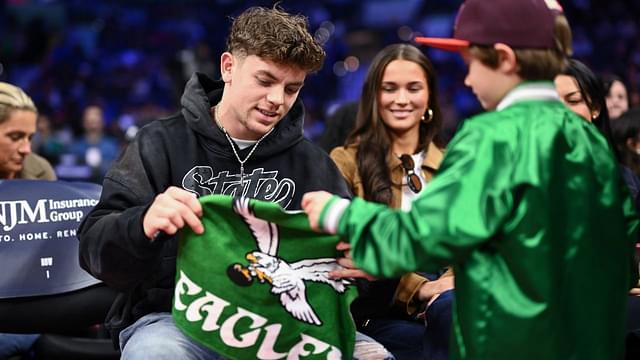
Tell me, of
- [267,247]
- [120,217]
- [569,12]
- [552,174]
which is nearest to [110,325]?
[120,217]

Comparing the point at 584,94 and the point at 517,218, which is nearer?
the point at 517,218

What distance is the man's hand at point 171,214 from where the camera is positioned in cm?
210

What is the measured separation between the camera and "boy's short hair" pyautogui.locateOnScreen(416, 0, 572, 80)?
191 centimetres

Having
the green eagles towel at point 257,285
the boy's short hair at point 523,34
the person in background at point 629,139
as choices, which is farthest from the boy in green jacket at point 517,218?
the person in background at point 629,139

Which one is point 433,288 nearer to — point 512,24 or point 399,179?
point 399,179

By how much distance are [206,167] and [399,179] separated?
0.92 meters

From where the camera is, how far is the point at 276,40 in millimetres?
2424

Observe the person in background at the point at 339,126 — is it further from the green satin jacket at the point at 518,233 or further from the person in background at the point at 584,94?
the green satin jacket at the point at 518,233

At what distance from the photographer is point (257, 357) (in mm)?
2260

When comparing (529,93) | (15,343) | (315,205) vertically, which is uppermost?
(529,93)

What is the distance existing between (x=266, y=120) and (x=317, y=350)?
0.65 metres

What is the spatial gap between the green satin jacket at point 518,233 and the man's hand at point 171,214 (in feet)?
1.44

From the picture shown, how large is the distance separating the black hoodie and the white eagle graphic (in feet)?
0.81

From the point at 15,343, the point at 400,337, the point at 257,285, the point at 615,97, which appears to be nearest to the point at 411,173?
the point at 400,337
